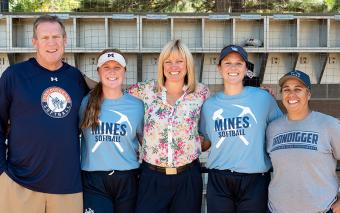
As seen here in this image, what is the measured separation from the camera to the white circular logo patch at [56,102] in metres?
3.19

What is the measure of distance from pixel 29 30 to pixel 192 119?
463 cm

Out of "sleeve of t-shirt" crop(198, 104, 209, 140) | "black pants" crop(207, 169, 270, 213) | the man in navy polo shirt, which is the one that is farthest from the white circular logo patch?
"black pants" crop(207, 169, 270, 213)

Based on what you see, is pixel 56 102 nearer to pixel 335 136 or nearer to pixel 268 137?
pixel 268 137

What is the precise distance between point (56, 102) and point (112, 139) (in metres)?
0.43

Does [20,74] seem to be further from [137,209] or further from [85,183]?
[137,209]

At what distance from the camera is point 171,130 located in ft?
11.2

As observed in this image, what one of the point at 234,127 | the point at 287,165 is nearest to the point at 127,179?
the point at 234,127

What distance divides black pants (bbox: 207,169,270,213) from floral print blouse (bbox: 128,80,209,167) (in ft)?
0.88

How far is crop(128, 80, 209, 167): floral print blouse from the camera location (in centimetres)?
341

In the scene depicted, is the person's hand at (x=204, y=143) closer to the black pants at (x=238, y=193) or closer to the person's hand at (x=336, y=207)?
the black pants at (x=238, y=193)

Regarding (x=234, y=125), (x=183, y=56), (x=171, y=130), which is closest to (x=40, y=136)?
(x=171, y=130)

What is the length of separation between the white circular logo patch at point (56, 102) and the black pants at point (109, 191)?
45cm

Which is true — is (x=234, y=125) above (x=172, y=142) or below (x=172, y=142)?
above

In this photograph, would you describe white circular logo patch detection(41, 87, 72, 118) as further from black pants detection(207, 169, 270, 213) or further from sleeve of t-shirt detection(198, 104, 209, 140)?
black pants detection(207, 169, 270, 213)
